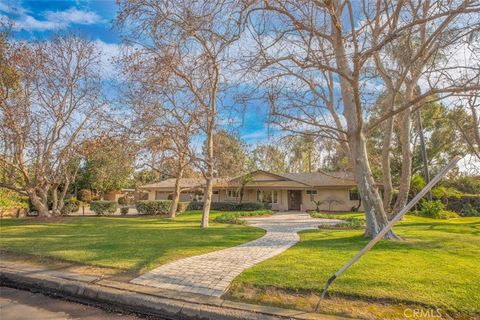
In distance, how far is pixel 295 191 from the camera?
1180 inches

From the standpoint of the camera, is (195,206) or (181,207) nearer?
(181,207)

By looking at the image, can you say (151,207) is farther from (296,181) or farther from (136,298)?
(136,298)

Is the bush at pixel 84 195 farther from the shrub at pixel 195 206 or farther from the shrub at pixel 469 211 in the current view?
the shrub at pixel 469 211

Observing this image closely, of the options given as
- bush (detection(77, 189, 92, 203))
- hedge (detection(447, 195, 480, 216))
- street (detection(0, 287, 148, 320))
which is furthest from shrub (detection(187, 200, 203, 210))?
street (detection(0, 287, 148, 320))

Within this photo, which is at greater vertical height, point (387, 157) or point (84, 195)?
point (387, 157)

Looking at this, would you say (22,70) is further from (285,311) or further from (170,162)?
(285,311)

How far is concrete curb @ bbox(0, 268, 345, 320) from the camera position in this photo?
3695mm

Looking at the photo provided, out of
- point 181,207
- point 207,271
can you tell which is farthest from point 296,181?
point 207,271

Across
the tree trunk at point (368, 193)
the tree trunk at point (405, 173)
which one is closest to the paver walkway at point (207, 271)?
the tree trunk at point (368, 193)

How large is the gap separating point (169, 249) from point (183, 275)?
99.0 inches

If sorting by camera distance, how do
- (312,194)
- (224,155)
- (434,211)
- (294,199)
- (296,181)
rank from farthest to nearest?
(294,199)
(312,194)
(296,181)
(434,211)
(224,155)

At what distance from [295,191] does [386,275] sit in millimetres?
25196

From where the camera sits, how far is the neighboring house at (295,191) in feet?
89.9

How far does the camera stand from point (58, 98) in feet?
52.2
